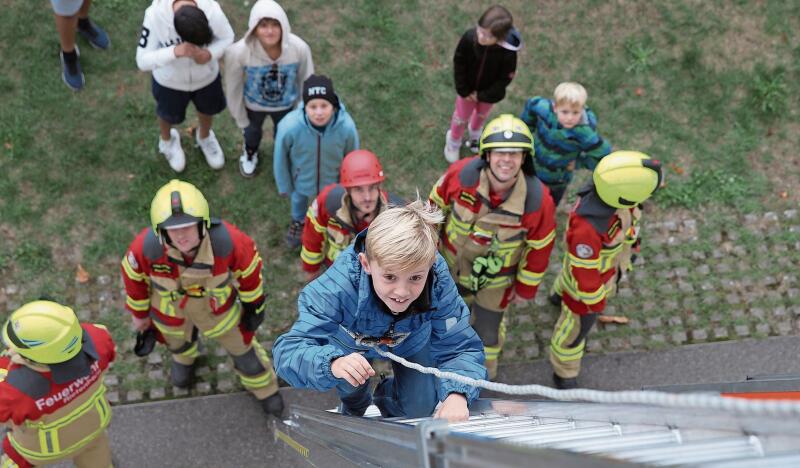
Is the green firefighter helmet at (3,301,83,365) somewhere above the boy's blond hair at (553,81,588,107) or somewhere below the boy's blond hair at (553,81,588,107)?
below

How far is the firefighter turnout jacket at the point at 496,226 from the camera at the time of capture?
4820 mm

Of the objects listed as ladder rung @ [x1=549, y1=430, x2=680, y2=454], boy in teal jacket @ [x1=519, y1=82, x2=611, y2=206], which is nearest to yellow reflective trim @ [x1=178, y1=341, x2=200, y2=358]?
boy in teal jacket @ [x1=519, y1=82, x2=611, y2=206]

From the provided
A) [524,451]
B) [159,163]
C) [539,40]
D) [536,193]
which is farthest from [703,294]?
[524,451]

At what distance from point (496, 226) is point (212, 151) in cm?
318

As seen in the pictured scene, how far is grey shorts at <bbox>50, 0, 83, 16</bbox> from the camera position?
6.75 metres

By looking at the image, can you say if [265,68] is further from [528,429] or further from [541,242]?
[528,429]

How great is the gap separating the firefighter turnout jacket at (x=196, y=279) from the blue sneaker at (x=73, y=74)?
11.0 ft

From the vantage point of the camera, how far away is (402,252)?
2.80m

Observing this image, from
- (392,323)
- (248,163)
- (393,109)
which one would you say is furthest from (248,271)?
(393,109)

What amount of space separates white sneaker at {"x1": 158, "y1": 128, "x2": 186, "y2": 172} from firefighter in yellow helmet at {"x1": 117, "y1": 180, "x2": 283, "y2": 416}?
6.70 feet

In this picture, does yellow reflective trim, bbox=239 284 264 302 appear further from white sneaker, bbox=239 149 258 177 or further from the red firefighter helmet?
white sneaker, bbox=239 149 258 177

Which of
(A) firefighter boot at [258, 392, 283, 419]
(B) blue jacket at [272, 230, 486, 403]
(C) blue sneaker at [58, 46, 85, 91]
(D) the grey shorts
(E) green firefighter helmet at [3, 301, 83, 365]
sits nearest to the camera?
(B) blue jacket at [272, 230, 486, 403]

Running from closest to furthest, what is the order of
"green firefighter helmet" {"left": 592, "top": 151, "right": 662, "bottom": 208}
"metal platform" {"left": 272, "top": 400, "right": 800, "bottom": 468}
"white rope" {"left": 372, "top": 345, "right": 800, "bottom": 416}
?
"white rope" {"left": 372, "top": 345, "right": 800, "bottom": 416}
"metal platform" {"left": 272, "top": 400, "right": 800, "bottom": 468}
"green firefighter helmet" {"left": 592, "top": 151, "right": 662, "bottom": 208}

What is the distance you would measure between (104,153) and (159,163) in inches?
21.2
